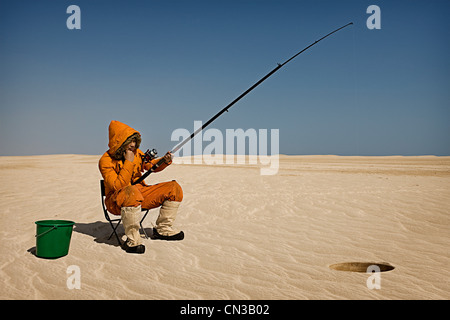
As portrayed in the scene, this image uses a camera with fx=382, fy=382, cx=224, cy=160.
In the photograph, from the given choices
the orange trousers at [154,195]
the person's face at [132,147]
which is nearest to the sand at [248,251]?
the orange trousers at [154,195]

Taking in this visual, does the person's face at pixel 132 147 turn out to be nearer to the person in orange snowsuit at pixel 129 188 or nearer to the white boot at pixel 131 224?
the person in orange snowsuit at pixel 129 188

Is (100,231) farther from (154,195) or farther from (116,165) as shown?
(116,165)

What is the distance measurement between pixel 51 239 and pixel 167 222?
58.2 inches

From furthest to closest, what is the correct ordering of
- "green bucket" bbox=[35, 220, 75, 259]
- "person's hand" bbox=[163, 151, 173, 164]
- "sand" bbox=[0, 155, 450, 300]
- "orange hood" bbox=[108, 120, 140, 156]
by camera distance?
"person's hand" bbox=[163, 151, 173, 164]
"orange hood" bbox=[108, 120, 140, 156]
"green bucket" bbox=[35, 220, 75, 259]
"sand" bbox=[0, 155, 450, 300]

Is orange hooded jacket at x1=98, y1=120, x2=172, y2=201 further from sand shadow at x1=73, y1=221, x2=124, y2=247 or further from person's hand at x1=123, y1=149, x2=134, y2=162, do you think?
sand shadow at x1=73, y1=221, x2=124, y2=247

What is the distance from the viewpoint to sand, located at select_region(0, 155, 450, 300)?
3402 millimetres

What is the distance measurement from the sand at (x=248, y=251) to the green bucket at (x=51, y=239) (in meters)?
0.11

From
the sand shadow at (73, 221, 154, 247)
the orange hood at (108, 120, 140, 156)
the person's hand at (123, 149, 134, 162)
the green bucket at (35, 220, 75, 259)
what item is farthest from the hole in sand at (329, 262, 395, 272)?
the green bucket at (35, 220, 75, 259)

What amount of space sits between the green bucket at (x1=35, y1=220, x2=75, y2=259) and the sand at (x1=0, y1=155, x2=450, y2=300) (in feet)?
0.36

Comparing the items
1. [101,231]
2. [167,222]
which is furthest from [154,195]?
[101,231]
